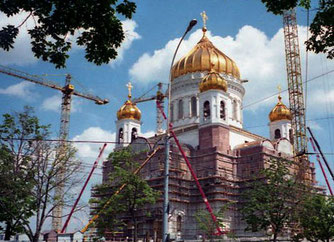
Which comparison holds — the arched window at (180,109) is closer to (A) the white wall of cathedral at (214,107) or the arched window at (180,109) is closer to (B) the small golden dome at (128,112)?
(A) the white wall of cathedral at (214,107)

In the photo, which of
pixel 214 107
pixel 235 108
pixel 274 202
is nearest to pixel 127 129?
pixel 214 107

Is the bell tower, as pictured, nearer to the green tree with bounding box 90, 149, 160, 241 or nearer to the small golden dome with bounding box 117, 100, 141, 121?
the small golden dome with bounding box 117, 100, 141, 121

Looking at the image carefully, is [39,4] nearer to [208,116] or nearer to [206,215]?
[206,215]

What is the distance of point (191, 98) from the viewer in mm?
50906

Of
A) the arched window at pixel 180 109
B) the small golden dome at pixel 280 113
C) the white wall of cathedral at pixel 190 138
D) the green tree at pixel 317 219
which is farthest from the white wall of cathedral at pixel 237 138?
the green tree at pixel 317 219

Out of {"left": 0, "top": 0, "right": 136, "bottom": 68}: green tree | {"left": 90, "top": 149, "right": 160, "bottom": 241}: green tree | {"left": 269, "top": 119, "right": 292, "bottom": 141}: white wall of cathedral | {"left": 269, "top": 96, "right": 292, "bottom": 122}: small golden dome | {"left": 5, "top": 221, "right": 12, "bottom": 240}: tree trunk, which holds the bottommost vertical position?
{"left": 5, "top": 221, "right": 12, "bottom": 240}: tree trunk

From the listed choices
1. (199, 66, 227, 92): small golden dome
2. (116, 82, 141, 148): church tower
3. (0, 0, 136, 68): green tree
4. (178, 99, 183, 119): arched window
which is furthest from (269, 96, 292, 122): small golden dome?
(0, 0, 136, 68): green tree

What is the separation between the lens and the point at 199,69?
50.9m

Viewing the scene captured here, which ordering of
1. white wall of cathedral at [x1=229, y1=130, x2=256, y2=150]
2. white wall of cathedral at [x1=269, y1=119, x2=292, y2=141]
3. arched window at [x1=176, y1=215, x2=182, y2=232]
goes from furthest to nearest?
white wall of cathedral at [x1=269, y1=119, x2=292, y2=141]
white wall of cathedral at [x1=229, y1=130, x2=256, y2=150]
arched window at [x1=176, y1=215, x2=182, y2=232]

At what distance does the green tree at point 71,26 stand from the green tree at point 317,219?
22.5 metres

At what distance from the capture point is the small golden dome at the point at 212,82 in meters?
45.5

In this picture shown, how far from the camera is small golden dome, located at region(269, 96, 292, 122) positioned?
5188 cm

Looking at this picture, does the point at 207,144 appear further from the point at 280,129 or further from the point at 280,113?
the point at 280,113

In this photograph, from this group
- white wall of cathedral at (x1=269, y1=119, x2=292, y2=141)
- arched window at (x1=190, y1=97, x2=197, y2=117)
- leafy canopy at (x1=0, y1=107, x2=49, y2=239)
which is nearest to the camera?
leafy canopy at (x1=0, y1=107, x2=49, y2=239)
